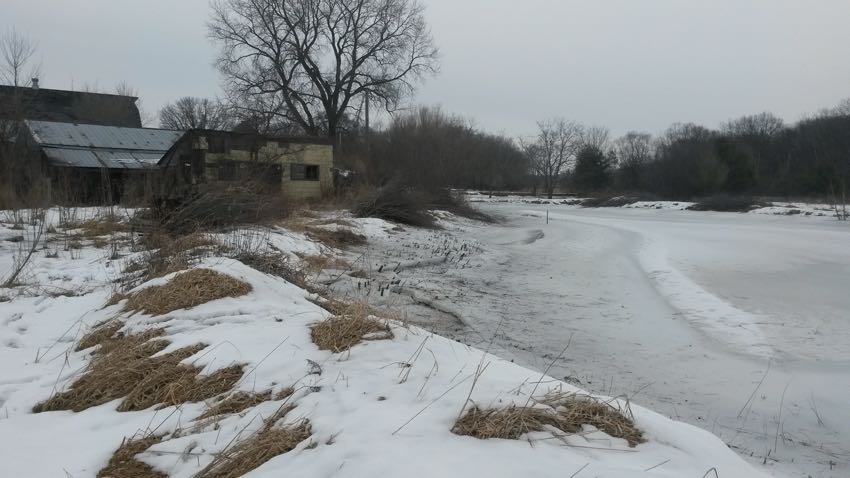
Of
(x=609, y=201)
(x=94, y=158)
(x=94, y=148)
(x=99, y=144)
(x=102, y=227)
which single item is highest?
(x=99, y=144)

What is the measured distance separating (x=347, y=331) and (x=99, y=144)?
3372 centimetres

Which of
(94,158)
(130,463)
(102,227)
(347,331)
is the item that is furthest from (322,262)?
(94,158)

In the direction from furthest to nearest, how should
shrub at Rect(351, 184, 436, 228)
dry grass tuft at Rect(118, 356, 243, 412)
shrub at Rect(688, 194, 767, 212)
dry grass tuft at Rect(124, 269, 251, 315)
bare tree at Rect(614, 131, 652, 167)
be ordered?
bare tree at Rect(614, 131, 652, 167) → shrub at Rect(688, 194, 767, 212) → shrub at Rect(351, 184, 436, 228) → dry grass tuft at Rect(124, 269, 251, 315) → dry grass tuft at Rect(118, 356, 243, 412)

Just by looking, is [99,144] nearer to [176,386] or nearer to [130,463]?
[176,386]

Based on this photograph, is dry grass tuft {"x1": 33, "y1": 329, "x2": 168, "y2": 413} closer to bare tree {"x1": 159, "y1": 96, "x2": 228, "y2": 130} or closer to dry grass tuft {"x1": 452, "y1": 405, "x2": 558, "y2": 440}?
dry grass tuft {"x1": 452, "y1": 405, "x2": 558, "y2": 440}

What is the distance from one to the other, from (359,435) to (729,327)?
6.74m

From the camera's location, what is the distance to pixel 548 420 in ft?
10.2

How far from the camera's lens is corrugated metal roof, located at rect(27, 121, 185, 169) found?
1182 inches

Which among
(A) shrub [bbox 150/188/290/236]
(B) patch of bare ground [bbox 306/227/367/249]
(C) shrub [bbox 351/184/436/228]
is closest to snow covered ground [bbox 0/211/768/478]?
(A) shrub [bbox 150/188/290/236]

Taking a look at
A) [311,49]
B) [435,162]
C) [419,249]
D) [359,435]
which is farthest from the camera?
[311,49]

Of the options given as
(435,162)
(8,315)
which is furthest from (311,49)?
(8,315)

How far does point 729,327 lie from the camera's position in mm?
7852

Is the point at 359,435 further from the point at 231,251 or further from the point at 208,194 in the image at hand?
the point at 208,194

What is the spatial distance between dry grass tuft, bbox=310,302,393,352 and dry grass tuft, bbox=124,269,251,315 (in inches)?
60.8
